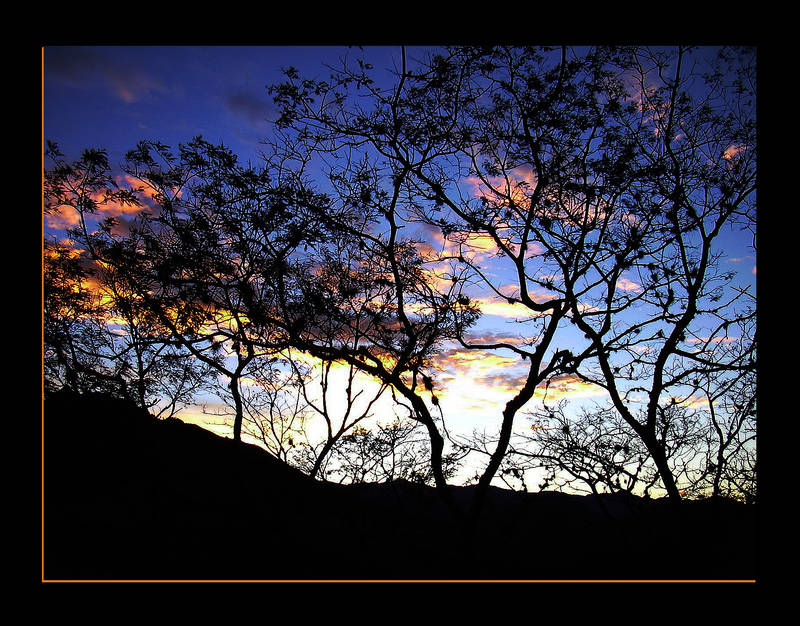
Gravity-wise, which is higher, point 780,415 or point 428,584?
point 780,415

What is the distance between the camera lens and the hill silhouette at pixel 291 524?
15.9 feet

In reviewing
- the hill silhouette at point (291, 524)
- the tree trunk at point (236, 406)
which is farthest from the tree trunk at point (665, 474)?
the tree trunk at point (236, 406)

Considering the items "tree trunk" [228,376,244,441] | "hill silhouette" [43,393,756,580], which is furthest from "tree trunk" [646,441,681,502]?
"tree trunk" [228,376,244,441]

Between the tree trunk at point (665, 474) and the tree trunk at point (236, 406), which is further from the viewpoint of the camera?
the tree trunk at point (236, 406)

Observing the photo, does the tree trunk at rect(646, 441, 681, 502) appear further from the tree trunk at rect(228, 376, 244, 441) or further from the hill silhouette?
the tree trunk at rect(228, 376, 244, 441)

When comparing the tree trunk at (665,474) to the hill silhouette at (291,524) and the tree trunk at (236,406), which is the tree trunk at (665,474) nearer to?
the hill silhouette at (291,524)

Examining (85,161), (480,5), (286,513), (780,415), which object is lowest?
(286,513)

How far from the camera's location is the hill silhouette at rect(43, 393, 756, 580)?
483 cm

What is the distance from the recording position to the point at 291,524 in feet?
21.3

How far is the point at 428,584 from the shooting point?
1.91 meters

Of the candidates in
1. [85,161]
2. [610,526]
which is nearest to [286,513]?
[610,526]
